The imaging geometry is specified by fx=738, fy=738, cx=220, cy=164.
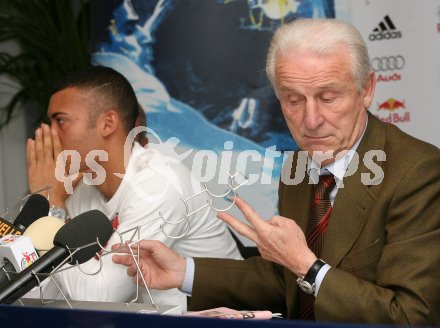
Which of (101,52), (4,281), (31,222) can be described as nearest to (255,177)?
Result: (101,52)

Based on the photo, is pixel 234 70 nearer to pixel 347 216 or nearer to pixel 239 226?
pixel 347 216

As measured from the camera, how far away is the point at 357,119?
1.73 metres

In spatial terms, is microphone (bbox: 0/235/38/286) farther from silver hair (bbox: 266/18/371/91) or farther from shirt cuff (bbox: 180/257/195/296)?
silver hair (bbox: 266/18/371/91)

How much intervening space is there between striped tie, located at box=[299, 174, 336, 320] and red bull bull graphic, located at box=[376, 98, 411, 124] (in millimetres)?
1318

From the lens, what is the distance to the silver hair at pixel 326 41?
5.42 ft

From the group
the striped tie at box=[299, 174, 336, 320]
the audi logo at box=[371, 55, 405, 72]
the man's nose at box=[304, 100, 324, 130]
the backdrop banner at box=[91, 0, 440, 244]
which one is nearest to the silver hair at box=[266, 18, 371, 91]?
the man's nose at box=[304, 100, 324, 130]

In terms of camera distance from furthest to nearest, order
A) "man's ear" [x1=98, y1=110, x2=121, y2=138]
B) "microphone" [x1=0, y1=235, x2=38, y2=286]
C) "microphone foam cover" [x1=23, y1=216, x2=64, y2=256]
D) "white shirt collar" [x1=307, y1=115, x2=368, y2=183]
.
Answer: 1. "man's ear" [x1=98, y1=110, x2=121, y2=138]
2. "white shirt collar" [x1=307, y1=115, x2=368, y2=183]
3. "microphone foam cover" [x1=23, y1=216, x2=64, y2=256]
4. "microphone" [x1=0, y1=235, x2=38, y2=286]

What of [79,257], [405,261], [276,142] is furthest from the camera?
[276,142]

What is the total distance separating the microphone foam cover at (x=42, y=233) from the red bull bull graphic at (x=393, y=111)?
73.5 inches

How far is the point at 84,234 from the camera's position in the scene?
4.13 feet

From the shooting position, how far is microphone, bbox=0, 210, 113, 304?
46.3 inches

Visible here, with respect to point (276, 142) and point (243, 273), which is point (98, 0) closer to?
point (276, 142)

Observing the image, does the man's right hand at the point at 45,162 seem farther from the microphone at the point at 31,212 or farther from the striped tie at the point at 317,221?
the striped tie at the point at 317,221

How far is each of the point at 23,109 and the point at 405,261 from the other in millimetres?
3605
